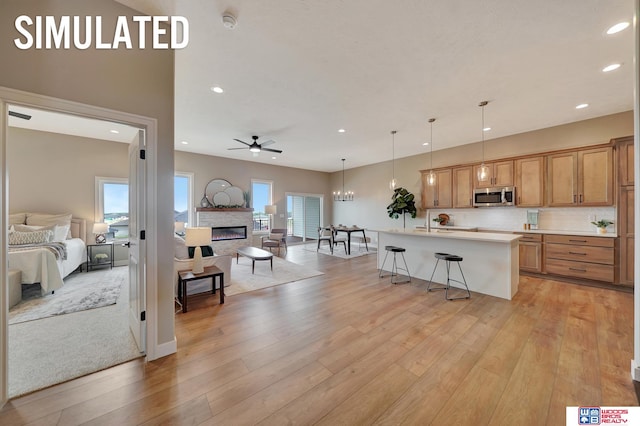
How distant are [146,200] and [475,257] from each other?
4538 millimetres

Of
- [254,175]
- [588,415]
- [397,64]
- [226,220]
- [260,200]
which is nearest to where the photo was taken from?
[588,415]

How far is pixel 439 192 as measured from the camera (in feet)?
20.4

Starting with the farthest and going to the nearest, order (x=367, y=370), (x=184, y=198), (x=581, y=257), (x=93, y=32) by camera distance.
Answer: (x=184, y=198) < (x=581, y=257) < (x=367, y=370) < (x=93, y=32)

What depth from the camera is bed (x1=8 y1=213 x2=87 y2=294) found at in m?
3.33

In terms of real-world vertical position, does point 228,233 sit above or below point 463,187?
below

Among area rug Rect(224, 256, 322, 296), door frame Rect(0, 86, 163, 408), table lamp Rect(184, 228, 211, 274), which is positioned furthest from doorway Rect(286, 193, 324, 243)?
door frame Rect(0, 86, 163, 408)

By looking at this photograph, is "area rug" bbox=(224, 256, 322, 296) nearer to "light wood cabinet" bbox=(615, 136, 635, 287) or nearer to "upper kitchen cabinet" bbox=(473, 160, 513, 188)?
"upper kitchen cabinet" bbox=(473, 160, 513, 188)

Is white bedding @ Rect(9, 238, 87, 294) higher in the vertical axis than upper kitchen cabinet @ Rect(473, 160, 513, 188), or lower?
lower

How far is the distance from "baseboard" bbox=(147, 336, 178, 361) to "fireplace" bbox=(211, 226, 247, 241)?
16.2ft

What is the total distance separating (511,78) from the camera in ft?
9.51

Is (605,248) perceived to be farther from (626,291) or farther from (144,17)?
(144,17)

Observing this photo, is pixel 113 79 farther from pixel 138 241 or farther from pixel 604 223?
pixel 604 223

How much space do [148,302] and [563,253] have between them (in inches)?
254

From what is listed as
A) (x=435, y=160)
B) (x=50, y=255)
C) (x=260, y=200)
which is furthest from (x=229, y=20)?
(x=260, y=200)
